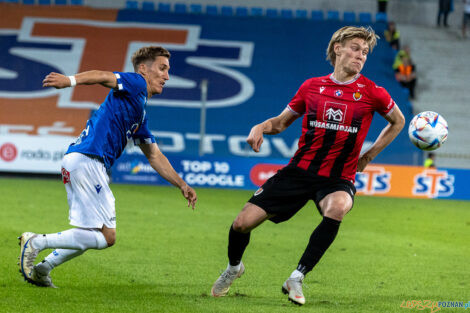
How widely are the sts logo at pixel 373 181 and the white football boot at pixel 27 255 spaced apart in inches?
563

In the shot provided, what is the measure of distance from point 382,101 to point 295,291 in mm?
1817

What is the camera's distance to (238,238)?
255 inches

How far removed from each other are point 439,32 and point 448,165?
11.1 meters

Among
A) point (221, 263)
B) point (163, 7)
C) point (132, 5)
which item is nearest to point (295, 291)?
point (221, 263)

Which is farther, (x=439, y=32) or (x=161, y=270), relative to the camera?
(x=439, y=32)

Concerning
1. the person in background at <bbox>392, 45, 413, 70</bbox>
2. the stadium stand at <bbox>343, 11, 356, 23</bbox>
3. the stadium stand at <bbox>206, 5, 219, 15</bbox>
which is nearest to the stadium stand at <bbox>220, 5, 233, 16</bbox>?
the stadium stand at <bbox>206, 5, 219, 15</bbox>

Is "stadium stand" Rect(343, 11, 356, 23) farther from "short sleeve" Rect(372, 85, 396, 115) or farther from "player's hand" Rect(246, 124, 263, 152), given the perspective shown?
"player's hand" Rect(246, 124, 263, 152)

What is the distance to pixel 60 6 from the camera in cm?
3170

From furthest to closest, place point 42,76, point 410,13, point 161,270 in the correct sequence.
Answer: point 410,13 → point 42,76 → point 161,270

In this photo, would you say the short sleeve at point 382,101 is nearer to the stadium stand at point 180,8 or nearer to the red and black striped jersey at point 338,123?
the red and black striped jersey at point 338,123

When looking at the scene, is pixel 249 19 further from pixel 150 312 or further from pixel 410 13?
pixel 150 312

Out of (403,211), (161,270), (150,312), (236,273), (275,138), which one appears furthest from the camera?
(275,138)

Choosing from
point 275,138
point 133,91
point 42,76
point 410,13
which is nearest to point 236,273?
point 133,91

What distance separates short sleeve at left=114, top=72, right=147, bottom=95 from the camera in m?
5.99
